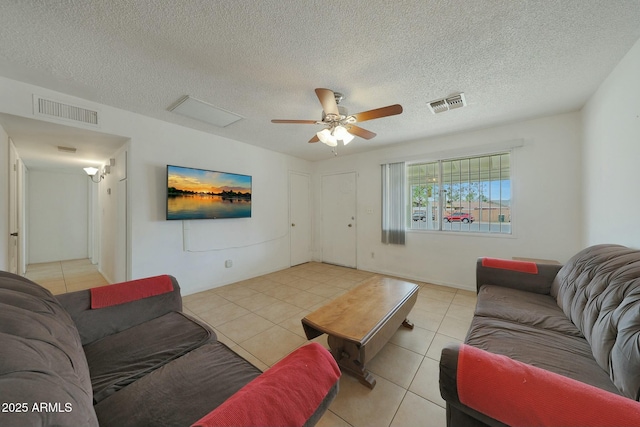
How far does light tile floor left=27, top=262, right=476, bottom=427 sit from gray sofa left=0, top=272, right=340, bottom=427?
0.71 meters

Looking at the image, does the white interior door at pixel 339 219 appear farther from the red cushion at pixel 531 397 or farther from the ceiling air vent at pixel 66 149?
the ceiling air vent at pixel 66 149

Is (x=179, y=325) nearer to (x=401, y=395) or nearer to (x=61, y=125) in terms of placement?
(x=401, y=395)

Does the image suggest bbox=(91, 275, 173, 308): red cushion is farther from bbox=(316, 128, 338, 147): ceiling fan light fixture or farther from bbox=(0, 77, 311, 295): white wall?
bbox=(316, 128, 338, 147): ceiling fan light fixture

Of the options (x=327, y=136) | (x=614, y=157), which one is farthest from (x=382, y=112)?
(x=614, y=157)

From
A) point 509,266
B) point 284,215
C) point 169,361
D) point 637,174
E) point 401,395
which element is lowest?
point 401,395

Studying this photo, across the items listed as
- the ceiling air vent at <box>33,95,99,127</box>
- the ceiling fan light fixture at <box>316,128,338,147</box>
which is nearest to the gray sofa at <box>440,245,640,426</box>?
the ceiling fan light fixture at <box>316,128,338,147</box>

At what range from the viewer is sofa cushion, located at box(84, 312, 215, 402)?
107 centimetres

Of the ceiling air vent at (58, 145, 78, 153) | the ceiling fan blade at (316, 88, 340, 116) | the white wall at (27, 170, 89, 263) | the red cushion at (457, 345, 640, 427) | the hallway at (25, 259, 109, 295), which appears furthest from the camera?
the white wall at (27, 170, 89, 263)

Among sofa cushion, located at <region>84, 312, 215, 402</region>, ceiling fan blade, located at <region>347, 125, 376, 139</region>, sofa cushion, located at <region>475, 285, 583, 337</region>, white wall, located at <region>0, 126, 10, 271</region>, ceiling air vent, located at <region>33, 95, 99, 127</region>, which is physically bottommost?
sofa cushion, located at <region>84, 312, 215, 402</region>

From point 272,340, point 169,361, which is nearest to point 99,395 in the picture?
point 169,361

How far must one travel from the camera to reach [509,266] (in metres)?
2.16

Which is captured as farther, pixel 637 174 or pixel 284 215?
pixel 284 215

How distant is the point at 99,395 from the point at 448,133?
4.38m

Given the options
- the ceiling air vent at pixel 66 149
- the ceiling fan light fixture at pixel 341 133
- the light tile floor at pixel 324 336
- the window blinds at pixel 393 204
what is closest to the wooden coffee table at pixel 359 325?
the light tile floor at pixel 324 336
